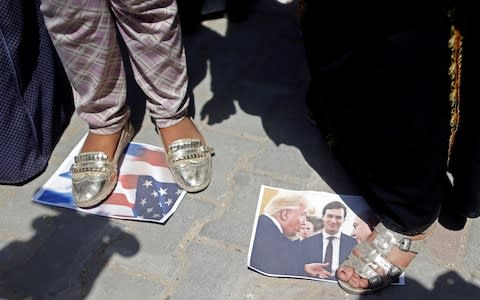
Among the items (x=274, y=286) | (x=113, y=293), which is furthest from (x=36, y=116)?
(x=274, y=286)

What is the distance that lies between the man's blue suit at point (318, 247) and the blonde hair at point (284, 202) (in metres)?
0.14

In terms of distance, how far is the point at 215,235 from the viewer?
1605 mm

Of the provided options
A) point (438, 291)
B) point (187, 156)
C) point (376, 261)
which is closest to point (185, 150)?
point (187, 156)

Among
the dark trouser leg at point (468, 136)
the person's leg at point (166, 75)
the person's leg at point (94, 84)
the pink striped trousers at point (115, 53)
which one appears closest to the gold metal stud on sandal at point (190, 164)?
the person's leg at point (166, 75)

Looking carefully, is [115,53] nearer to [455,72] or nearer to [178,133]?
[178,133]

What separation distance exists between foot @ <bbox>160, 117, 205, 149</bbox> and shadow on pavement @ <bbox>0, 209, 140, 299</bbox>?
1.18 ft

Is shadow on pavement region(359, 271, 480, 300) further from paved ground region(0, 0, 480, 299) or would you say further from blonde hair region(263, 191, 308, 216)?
blonde hair region(263, 191, 308, 216)

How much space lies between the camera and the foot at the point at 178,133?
1828 millimetres

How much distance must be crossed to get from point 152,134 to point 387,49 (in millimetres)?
1137

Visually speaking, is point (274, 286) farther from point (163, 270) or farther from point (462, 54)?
point (462, 54)

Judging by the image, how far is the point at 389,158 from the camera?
1249 mm

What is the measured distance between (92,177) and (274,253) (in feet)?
2.19

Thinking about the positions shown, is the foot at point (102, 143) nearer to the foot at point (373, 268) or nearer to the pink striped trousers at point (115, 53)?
the pink striped trousers at point (115, 53)

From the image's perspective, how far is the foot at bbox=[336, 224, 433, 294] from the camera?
1.40m
